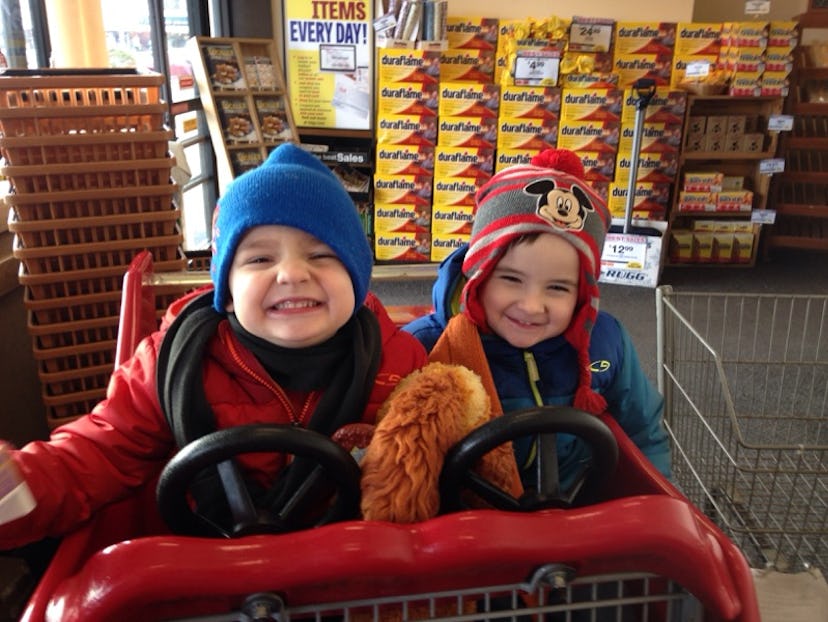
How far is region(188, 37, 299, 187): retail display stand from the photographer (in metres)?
4.40

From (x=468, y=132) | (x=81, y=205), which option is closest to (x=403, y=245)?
(x=468, y=132)

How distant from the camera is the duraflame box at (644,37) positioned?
478 cm

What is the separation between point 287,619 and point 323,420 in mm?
431

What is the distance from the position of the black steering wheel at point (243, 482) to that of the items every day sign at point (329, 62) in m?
4.33

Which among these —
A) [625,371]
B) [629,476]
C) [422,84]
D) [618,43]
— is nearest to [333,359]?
[629,476]

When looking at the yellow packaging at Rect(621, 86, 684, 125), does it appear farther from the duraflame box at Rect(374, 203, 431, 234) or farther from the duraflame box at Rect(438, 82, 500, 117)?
the duraflame box at Rect(374, 203, 431, 234)

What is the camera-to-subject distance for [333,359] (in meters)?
1.19

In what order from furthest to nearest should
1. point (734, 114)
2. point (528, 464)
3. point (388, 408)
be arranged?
point (734, 114) < point (528, 464) < point (388, 408)

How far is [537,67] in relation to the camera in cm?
468

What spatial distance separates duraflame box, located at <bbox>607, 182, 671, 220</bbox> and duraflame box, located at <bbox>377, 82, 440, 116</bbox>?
1.35m

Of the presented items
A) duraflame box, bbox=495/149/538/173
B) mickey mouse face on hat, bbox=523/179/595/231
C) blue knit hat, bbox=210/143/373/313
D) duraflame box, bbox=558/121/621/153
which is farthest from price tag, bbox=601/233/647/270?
blue knit hat, bbox=210/143/373/313

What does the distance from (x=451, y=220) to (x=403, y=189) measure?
0.40 metres

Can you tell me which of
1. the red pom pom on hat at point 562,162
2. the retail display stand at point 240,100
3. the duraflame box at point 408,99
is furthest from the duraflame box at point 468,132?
the red pom pom on hat at point 562,162

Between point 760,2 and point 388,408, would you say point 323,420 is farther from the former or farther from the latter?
point 760,2
